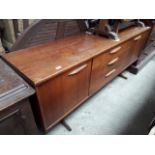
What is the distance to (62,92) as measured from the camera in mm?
961

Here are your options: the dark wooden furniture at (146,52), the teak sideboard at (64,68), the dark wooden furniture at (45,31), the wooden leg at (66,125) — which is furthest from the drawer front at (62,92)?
the dark wooden furniture at (146,52)

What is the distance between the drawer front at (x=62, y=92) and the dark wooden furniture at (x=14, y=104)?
0.09 metres

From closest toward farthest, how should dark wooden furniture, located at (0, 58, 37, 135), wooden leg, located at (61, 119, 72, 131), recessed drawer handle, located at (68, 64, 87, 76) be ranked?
dark wooden furniture, located at (0, 58, 37, 135) → recessed drawer handle, located at (68, 64, 87, 76) → wooden leg, located at (61, 119, 72, 131)

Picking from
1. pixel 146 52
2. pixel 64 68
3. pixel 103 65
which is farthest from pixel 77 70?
pixel 146 52

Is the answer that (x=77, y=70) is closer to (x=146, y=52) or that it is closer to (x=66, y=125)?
(x=66, y=125)

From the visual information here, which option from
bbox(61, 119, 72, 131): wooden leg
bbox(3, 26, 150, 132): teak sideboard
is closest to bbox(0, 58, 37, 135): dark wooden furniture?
bbox(3, 26, 150, 132): teak sideboard

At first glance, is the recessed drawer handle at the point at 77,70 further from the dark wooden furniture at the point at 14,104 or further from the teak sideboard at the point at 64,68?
the dark wooden furniture at the point at 14,104

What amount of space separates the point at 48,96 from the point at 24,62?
28 cm

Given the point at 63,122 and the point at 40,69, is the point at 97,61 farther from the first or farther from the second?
the point at 63,122

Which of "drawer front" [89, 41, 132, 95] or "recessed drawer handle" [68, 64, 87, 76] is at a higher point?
"recessed drawer handle" [68, 64, 87, 76]

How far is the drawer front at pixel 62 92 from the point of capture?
2.79ft

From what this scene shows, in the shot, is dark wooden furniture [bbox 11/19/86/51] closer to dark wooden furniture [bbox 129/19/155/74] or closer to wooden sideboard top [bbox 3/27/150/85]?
wooden sideboard top [bbox 3/27/150/85]

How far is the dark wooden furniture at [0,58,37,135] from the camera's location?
66cm
